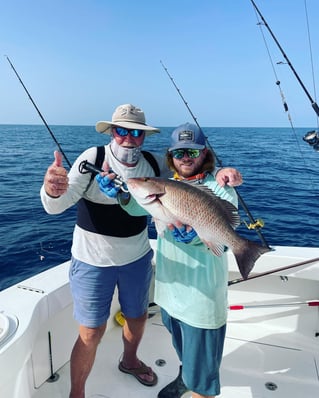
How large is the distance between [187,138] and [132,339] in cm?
184

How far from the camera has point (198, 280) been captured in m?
2.08

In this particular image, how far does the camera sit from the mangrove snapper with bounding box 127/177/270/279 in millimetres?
→ 1926

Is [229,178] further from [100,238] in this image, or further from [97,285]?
[97,285]

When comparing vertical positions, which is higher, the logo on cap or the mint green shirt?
the logo on cap

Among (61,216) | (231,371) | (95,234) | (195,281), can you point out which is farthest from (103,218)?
(61,216)

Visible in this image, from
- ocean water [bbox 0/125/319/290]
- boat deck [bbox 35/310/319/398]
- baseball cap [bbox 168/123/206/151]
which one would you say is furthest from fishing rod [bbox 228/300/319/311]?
baseball cap [bbox 168/123/206/151]

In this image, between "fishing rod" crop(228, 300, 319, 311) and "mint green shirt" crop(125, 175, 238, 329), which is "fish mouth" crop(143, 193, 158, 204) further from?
"fishing rod" crop(228, 300, 319, 311)

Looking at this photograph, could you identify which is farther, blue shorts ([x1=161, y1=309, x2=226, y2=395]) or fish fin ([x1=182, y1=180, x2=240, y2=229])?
blue shorts ([x1=161, y1=309, x2=226, y2=395])

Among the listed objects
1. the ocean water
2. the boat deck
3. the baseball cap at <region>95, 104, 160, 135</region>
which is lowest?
the ocean water

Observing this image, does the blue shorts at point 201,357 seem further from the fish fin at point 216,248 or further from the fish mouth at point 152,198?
the fish mouth at point 152,198

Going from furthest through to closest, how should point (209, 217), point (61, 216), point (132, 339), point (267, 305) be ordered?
point (61, 216) → point (267, 305) → point (132, 339) → point (209, 217)

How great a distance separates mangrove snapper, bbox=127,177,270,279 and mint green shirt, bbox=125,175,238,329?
11 centimetres

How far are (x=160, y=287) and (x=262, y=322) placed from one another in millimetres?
2023

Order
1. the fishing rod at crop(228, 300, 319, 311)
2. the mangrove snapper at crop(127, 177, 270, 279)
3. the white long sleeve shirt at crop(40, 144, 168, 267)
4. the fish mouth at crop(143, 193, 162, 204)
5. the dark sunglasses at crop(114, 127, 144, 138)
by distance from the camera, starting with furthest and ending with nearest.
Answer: the fishing rod at crop(228, 300, 319, 311) → the dark sunglasses at crop(114, 127, 144, 138) → the white long sleeve shirt at crop(40, 144, 168, 267) → the fish mouth at crop(143, 193, 162, 204) → the mangrove snapper at crop(127, 177, 270, 279)
